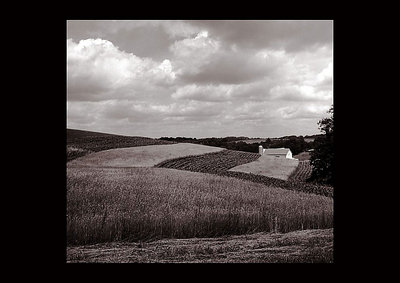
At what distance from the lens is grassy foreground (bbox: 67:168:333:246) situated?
586cm

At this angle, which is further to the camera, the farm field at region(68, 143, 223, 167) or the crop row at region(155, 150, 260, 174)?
the farm field at region(68, 143, 223, 167)

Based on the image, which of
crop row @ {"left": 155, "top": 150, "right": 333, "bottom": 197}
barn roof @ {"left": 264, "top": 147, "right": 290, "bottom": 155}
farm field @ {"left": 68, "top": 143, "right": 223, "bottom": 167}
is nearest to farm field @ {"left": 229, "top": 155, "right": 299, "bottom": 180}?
crop row @ {"left": 155, "top": 150, "right": 333, "bottom": 197}

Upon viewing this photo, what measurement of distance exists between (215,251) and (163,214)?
2.37 metres

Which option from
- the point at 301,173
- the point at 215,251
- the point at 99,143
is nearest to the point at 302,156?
the point at 301,173

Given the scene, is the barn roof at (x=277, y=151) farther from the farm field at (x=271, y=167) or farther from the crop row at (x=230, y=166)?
the crop row at (x=230, y=166)

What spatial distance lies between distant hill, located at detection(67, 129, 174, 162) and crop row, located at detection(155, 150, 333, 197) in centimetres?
568

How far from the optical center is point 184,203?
29.3 ft

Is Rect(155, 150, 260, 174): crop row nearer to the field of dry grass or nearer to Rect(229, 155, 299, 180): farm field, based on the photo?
Rect(229, 155, 299, 180): farm field

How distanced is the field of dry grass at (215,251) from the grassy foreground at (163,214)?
1.48ft

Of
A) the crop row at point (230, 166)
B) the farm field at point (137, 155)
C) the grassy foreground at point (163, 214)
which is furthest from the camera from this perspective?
the farm field at point (137, 155)

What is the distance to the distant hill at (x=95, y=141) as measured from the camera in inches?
891

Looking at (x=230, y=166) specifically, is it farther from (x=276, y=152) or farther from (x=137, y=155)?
(x=276, y=152)

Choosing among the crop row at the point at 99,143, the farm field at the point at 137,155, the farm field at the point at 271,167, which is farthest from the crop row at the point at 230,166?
the crop row at the point at 99,143
